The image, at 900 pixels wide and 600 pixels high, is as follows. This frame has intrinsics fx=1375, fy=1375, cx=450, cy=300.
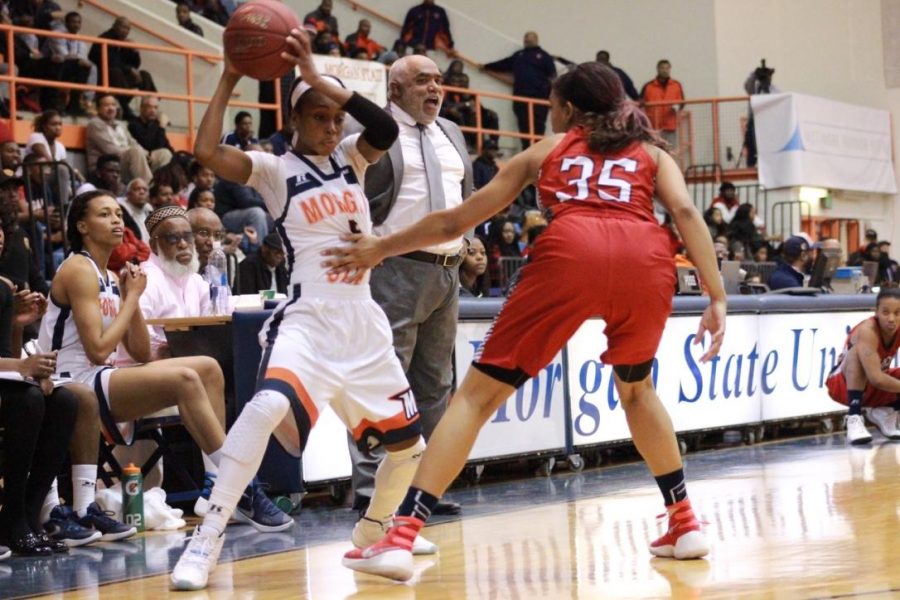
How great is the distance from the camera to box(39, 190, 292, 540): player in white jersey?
6426 mm

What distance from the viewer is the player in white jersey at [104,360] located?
21.1ft

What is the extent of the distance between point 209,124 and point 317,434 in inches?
102

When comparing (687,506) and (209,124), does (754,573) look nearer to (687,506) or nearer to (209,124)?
(687,506)

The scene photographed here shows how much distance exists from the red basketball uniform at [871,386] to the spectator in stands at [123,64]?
28.6ft

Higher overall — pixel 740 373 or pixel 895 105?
pixel 895 105

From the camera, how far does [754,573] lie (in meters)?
4.54

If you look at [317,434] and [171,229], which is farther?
A: [171,229]

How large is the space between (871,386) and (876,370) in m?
0.26

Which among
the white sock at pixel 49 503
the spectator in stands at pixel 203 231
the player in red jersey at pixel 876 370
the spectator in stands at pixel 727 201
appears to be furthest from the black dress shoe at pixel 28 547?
the spectator in stands at pixel 727 201

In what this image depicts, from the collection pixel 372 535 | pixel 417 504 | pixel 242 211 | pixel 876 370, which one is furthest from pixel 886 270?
pixel 417 504

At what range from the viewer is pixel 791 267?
494 inches

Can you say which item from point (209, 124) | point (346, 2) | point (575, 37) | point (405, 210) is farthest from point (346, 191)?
point (575, 37)

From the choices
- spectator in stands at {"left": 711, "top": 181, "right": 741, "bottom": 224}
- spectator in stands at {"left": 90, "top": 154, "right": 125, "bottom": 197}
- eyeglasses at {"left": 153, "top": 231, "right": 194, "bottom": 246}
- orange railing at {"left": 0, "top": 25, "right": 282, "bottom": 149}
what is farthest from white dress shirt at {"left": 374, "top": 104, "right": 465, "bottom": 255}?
spectator in stands at {"left": 711, "top": 181, "right": 741, "bottom": 224}

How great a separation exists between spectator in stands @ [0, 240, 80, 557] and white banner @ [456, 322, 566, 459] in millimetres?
2485
